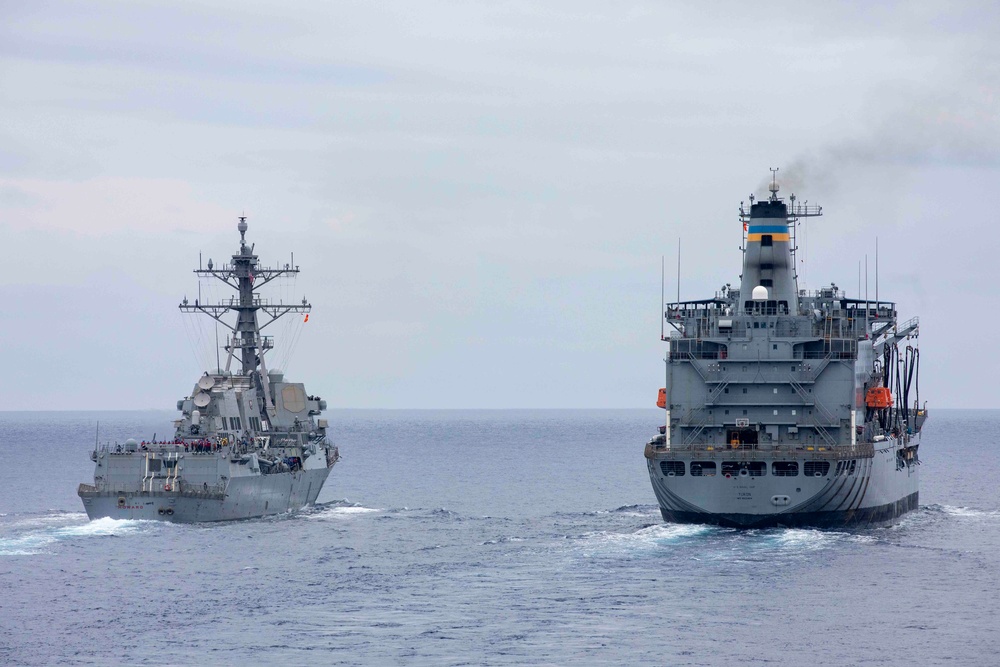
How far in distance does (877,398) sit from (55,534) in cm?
3768

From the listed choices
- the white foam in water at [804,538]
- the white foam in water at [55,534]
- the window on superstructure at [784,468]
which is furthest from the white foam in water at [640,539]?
the white foam in water at [55,534]

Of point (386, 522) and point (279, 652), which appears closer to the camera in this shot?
point (279, 652)

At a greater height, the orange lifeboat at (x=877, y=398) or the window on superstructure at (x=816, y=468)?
the orange lifeboat at (x=877, y=398)

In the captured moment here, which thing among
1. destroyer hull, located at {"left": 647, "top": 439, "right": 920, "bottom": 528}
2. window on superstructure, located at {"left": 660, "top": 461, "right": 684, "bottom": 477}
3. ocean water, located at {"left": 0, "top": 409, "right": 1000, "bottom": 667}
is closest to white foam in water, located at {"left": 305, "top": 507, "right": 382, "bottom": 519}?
ocean water, located at {"left": 0, "top": 409, "right": 1000, "bottom": 667}

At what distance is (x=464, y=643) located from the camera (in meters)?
40.3

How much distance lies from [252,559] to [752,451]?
20.6m

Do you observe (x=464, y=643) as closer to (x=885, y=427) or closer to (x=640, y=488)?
(x=885, y=427)

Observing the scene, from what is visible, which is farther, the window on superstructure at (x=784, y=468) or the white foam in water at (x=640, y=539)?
the window on superstructure at (x=784, y=468)

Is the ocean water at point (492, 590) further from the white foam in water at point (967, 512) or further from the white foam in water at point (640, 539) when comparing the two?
the white foam in water at point (967, 512)

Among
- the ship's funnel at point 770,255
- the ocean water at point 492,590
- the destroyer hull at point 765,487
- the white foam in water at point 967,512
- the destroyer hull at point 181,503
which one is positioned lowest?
the ocean water at point 492,590

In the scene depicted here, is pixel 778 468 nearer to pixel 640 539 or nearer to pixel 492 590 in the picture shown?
pixel 640 539

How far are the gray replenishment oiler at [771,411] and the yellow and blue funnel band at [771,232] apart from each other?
0.22ft

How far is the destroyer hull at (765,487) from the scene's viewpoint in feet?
195

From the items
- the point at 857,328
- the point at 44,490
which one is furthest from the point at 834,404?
the point at 44,490
